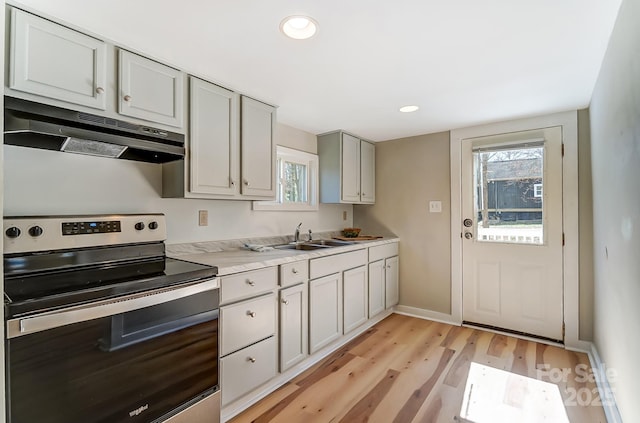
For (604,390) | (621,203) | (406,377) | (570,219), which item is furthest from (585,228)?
(406,377)

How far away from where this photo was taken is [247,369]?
1858 millimetres

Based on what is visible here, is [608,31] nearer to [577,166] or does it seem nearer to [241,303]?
[577,166]

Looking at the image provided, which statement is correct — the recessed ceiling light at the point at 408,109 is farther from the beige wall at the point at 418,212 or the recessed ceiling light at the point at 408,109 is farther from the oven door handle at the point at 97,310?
the oven door handle at the point at 97,310

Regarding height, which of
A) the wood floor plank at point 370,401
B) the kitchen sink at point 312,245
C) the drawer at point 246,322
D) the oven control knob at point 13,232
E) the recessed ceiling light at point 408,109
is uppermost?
the recessed ceiling light at point 408,109

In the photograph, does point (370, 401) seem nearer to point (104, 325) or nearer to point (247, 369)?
point (247, 369)

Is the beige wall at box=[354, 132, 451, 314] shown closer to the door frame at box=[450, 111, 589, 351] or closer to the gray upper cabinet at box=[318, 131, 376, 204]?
the gray upper cabinet at box=[318, 131, 376, 204]

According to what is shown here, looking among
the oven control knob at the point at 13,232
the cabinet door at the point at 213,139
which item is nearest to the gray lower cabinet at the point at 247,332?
the cabinet door at the point at 213,139

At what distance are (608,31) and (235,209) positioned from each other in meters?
2.48

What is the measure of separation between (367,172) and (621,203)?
7.81 ft

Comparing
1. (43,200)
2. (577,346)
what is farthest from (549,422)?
(43,200)

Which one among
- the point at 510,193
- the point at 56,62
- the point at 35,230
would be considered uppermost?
the point at 56,62

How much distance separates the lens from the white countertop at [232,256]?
6.06 ft

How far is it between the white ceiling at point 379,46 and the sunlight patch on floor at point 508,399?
6.69ft

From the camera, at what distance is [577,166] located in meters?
2.65
